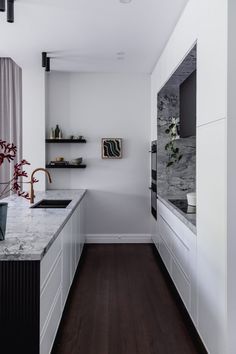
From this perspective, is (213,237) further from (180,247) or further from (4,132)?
(4,132)

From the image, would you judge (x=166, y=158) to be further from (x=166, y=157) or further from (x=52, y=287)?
(x=52, y=287)

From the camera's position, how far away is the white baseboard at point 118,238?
203 inches

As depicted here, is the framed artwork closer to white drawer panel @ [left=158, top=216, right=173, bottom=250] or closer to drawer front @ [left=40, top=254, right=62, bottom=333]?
white drawer panel @ [left=158, top=216, right=173, bottom=250]

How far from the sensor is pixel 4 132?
194 inches

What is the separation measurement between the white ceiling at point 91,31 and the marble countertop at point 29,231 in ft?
5.97

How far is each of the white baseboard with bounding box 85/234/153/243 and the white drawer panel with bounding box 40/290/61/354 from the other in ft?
8.87

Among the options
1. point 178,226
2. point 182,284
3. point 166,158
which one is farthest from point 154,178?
point 182,284

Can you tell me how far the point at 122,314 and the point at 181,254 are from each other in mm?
751

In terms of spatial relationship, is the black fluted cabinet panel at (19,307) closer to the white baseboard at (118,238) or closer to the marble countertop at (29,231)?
the marble countertop at (29,231)

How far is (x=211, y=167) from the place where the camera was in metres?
2.02

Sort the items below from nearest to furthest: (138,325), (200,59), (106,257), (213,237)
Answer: (213,237) → (200,59) → (138,325) → (106,257)

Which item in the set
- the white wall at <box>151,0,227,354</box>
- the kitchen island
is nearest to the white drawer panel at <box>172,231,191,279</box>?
the white wall at <box>151,0,227,354</box>

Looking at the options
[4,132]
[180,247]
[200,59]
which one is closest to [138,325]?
[180,247]

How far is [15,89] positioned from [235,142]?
4056 mm
